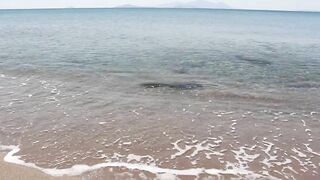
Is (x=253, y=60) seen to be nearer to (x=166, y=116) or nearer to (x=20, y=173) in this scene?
(x=166, y=116)

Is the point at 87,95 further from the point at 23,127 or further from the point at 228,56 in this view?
the point at 228,56

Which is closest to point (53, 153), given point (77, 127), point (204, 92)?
point (77, 127)

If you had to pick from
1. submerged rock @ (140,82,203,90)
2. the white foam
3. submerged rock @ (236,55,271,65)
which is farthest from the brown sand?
submerged rock @ (236,55,271,65)

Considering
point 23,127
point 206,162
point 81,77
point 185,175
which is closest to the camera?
point 185,175

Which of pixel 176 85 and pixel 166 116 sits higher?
pixel 166 116

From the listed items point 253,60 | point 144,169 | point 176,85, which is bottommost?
point 253,60

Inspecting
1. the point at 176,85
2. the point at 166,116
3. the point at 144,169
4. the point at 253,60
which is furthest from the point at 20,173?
the point at 253,60

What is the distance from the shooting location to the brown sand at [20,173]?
899 cm

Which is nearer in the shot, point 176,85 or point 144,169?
point 144,169

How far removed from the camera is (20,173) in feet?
30.3

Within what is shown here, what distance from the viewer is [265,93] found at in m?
18.2

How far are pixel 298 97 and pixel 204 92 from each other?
4253mm

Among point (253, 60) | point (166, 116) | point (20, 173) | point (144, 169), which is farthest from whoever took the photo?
point (253, 60)

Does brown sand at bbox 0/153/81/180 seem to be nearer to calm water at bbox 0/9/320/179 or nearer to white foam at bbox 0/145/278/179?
white foam at bbox 0/145/278/179
